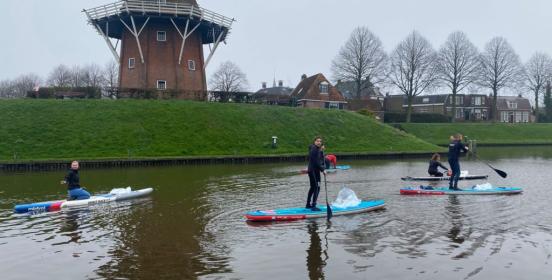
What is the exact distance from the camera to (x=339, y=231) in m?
12.4

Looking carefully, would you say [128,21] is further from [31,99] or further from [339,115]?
[339,115]

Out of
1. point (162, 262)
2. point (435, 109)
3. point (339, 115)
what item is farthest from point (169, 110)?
point (435, 109)

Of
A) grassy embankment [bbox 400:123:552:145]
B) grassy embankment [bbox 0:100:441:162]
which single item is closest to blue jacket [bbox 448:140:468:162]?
grassy embankment [bbox 0:100:441:162]

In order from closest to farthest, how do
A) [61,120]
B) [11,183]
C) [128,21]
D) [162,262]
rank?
[162,262] → [11,183] → [61,120] → [128,21]

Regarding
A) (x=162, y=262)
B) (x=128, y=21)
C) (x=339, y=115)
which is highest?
(x=128, y=21)

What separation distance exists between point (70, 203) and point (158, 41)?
32.9 meters

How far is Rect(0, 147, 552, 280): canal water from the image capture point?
916 cm

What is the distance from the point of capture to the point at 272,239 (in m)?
11.6

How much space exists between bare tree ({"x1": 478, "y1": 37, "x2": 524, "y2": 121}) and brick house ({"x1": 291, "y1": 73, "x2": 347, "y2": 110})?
24.8 m

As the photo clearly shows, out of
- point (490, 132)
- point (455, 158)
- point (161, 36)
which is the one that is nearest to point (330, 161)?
point (455, 158)

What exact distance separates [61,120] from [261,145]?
17012 millimetres

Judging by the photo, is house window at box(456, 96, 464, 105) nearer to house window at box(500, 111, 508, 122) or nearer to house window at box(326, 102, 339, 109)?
house window at box(500, 111, 508, 122)

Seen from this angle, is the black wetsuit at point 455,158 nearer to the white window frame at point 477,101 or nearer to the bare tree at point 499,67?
the bare tree at point 499,67

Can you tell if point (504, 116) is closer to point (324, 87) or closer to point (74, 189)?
point (324, 87)
